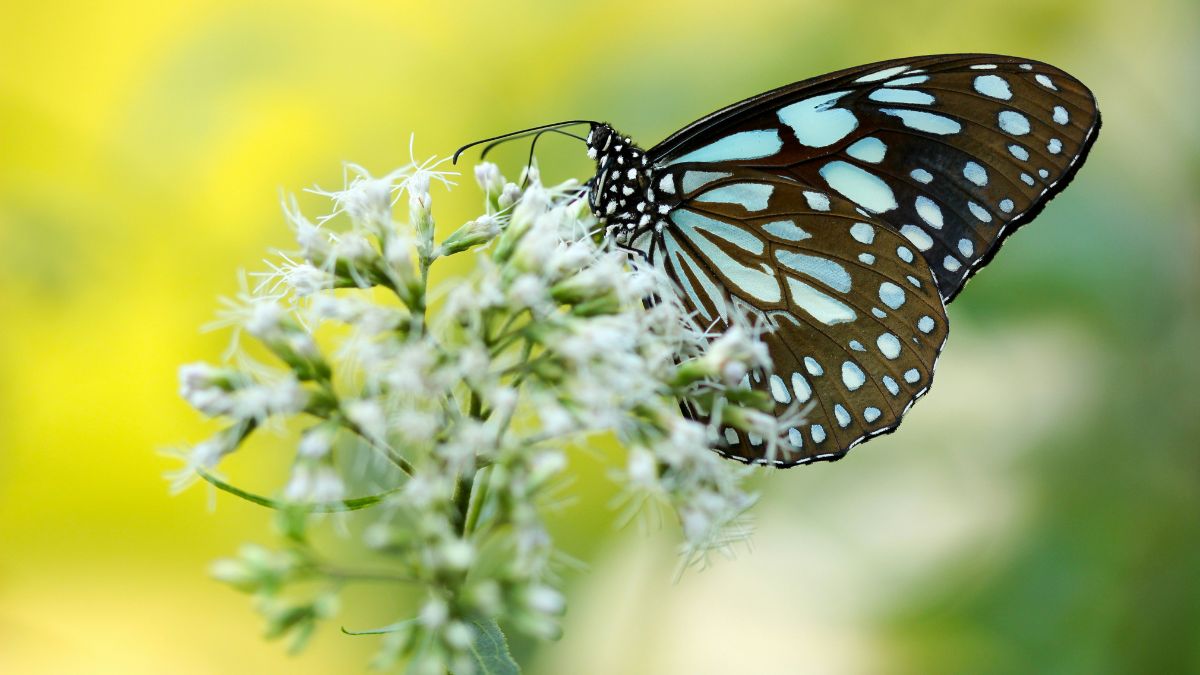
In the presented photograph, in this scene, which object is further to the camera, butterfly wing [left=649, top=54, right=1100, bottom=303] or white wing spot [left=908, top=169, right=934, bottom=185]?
white wing spot [left=908, top=169, right=934, bottom=185]

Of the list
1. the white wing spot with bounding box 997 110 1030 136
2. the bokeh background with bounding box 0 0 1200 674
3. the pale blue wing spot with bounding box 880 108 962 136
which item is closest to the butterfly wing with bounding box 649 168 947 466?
the pale blue wing spot with bounding box 880 108 962 136

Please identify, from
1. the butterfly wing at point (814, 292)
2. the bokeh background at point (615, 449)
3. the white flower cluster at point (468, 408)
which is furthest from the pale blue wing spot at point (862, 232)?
the bokeh background at point (615, 449)

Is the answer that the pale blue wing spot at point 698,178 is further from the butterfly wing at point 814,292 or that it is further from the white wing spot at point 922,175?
the white wing spot at point 922,175

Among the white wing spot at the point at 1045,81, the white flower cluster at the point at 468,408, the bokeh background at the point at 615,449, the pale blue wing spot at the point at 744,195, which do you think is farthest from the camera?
the bokeh background at the point at 615,449

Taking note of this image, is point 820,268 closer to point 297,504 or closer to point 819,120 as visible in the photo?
point 819,120

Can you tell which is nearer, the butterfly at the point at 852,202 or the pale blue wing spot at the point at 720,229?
the butterfly at the point at 852,202

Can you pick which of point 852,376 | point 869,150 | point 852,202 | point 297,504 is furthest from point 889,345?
point 297,504

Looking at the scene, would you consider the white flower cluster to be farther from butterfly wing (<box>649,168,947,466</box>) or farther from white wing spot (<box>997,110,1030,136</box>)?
white wing spot (<box>997,110,1030,136</box>)

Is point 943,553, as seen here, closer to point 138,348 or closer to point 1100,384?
point 1100,384

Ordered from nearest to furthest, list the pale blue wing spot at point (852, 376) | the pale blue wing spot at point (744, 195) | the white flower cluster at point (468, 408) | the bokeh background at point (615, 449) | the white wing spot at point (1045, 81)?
the white flower cluster at point (468, 408) < the white wing spot at point (1045, 81) < the pale blue wing spot at point (852, 376) < the pale blue wing spot at point (744, 195) < the bokeh background at point (615, 449)
